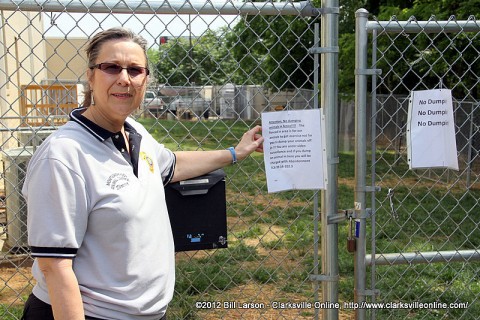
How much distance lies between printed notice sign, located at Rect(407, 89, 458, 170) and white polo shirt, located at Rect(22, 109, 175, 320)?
1.47 meters

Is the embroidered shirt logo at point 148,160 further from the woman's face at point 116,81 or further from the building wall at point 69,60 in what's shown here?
the building wall at point 69,60

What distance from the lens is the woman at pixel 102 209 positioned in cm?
193

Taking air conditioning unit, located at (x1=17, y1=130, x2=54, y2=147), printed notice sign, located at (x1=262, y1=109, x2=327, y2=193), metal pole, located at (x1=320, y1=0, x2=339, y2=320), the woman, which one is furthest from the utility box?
air conditioning unit, located at (x1=17, y1=130, x2=54, y2=147)

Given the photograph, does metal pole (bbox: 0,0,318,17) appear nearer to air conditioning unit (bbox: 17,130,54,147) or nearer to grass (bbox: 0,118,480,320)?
grass (bbox: 0,118,480,320)

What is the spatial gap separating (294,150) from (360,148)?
1.29 feet

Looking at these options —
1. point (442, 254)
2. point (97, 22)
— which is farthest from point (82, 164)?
point (442, 254)

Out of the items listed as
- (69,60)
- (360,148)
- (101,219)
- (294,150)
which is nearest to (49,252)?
(101,219)

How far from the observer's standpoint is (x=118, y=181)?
2061 mm

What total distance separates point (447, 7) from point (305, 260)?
7.13 metres

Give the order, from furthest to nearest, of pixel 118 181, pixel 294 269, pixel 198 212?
1. pixel 294 269
2. pixel 198 212
3. pixel 118 181

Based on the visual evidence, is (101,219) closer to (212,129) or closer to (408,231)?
(212,129)

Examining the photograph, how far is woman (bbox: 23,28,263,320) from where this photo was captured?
193 cm

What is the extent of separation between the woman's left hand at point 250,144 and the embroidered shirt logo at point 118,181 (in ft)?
2.68

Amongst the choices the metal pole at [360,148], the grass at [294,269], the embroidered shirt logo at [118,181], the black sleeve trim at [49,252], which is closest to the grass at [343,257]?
the grass at [294,269]
